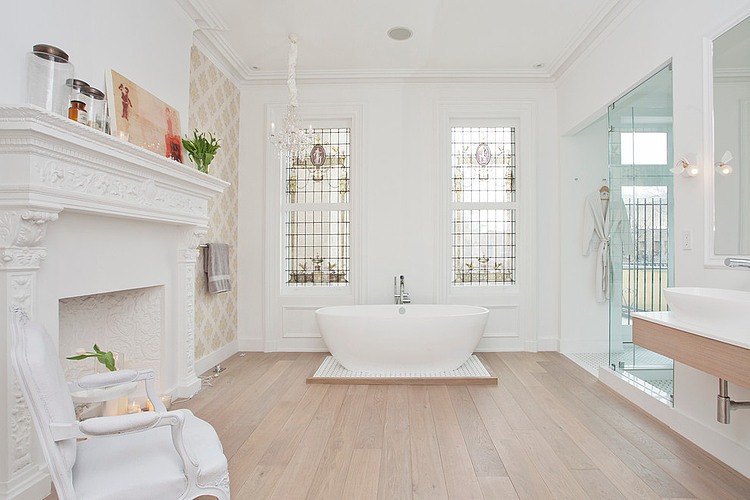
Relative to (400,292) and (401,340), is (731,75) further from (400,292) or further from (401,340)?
(400,292)

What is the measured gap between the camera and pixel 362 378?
3.54 m

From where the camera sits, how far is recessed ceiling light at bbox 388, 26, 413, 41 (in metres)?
3.69

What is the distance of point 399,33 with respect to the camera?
3.76 m

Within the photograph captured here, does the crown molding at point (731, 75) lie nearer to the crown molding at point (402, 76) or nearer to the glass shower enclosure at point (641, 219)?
the glass shower enclosure at point (641, 219)

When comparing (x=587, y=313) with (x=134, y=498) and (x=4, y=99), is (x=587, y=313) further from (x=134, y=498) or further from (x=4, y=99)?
(x=4, y=99)

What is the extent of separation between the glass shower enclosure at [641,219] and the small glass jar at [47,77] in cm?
329

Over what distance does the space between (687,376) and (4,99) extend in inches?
140

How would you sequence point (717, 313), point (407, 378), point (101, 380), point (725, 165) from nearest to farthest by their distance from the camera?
point (101, 380), point (717, 313), point (725, 165), point (407, 378)

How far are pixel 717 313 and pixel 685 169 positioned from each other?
1060 mm

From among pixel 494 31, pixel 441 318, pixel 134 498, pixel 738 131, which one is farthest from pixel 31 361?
pixel 494 31

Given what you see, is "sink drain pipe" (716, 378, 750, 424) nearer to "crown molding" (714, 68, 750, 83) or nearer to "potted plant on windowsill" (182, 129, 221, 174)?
"crown molding" (714, 68, 750, 83)

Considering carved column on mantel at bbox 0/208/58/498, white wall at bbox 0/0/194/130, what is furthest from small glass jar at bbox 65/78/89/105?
carved column on mantel at bbox 0/208/58/498

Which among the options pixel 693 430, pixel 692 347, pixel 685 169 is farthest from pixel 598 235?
pixel 692 347

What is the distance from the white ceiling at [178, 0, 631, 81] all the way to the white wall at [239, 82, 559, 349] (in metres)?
0.21
